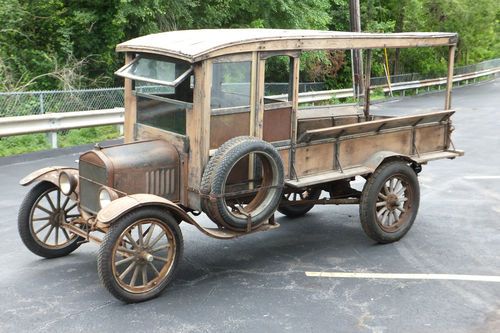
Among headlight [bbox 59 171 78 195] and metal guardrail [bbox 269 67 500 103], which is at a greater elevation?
metal guardrail [bbox 269 67 500 103]

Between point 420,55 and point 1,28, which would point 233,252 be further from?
point 420,55

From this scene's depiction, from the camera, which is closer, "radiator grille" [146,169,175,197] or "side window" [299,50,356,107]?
"radiator grille" [146,169,175,197]

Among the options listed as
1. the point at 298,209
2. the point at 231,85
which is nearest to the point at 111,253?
the point at 231,85

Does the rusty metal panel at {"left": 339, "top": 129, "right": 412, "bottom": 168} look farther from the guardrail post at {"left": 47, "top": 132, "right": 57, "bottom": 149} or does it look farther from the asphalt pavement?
the guardrail post at {"left": 47, "top": 132, "right": 57, "bottom": 149}

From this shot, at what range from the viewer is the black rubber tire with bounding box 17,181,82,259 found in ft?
20.5

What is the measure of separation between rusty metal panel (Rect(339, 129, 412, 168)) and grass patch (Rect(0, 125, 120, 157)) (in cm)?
714

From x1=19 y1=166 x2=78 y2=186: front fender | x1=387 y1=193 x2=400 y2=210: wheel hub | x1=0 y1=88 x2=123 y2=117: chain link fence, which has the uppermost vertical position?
x1=0 y1=88 x2=123 y2=117: chain link fence

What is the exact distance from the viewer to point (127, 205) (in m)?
5.27

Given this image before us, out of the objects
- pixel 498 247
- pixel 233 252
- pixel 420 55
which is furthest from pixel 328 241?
pixel 420 55

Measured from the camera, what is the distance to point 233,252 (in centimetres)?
691

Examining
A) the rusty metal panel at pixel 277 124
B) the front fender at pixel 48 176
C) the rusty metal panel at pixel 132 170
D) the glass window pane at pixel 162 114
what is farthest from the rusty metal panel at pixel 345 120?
the front fender at pixel 48 176

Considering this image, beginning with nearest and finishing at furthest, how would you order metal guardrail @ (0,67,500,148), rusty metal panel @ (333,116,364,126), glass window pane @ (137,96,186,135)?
glass window pane @ (137,96,186,135), rusty metal panel @ (333,116,364,126), metal guardrail @ (0,67,500,148)

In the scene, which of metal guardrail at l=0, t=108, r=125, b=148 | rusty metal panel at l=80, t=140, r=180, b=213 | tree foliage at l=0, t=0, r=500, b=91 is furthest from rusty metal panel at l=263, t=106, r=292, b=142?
tree foliage at l=0, t=0, r=500, b=91

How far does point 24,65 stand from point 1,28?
1.12 metres
